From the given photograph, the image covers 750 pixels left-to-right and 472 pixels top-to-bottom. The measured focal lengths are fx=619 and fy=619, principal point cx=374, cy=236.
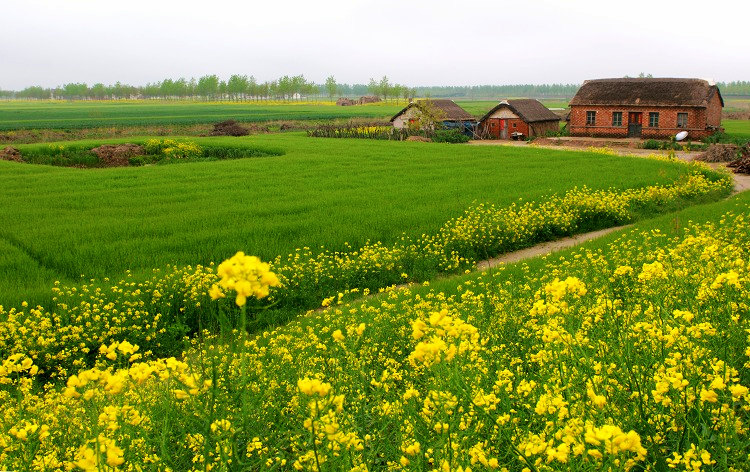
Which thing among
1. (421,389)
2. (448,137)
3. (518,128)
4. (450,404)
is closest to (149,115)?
(448,137)

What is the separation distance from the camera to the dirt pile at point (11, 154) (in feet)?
97.7

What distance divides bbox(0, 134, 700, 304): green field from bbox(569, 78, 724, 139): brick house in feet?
52.0

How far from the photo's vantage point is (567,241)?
550 inches

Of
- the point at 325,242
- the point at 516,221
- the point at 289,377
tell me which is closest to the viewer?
the point at 289,377

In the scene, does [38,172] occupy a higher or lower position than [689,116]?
lower

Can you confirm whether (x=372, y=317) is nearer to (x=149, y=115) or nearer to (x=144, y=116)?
(x=144, y=116)

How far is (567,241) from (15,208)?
13.3m

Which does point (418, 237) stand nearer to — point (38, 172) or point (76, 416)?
point (76, 416)

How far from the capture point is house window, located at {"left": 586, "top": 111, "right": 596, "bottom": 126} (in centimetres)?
4375

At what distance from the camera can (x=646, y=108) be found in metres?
41.1

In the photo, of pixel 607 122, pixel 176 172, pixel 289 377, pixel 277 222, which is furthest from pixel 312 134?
pixel 289 377

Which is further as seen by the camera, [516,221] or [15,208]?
[15,208]

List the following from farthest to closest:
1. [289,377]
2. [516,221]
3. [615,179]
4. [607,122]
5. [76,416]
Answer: [607,122], [615,179], [516,221], [289,377], [76,416]

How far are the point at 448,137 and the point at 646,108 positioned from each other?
13178 mm
